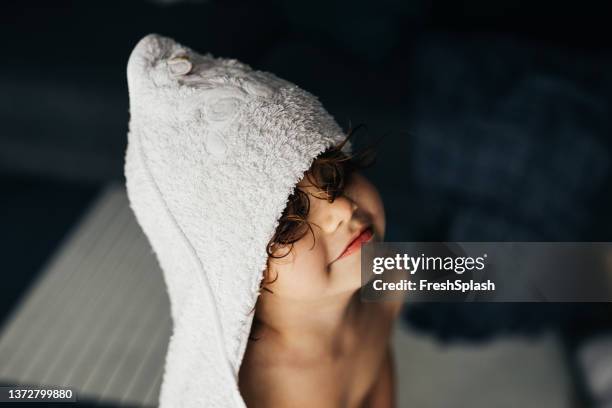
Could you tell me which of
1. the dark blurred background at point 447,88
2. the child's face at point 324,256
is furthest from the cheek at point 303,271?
the dark blurred background at point 447,88

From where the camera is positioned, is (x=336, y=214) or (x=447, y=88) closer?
(x=336, y=214)

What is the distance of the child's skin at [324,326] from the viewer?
41 cm

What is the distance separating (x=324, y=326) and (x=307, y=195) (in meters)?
0.14

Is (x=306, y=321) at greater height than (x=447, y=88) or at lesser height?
lesser

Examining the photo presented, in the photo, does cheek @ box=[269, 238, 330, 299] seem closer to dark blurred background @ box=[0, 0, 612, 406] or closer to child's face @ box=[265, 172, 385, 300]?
child's face @ box=[265, 172, 385, 300]

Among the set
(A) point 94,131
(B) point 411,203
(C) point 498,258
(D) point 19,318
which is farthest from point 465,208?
(D) point 19,318

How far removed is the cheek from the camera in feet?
1.31

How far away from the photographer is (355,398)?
20.3 inches

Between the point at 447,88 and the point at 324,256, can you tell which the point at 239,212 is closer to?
the point at 324,256

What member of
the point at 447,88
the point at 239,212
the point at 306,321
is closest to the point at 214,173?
the point at 239,212

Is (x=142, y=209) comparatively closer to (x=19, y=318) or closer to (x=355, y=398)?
(x=355, y=398)

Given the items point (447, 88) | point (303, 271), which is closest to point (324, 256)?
point (303, 271)

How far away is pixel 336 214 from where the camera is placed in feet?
1.34

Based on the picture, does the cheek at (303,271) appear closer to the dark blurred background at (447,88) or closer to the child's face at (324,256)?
the child's face at (324,256)
